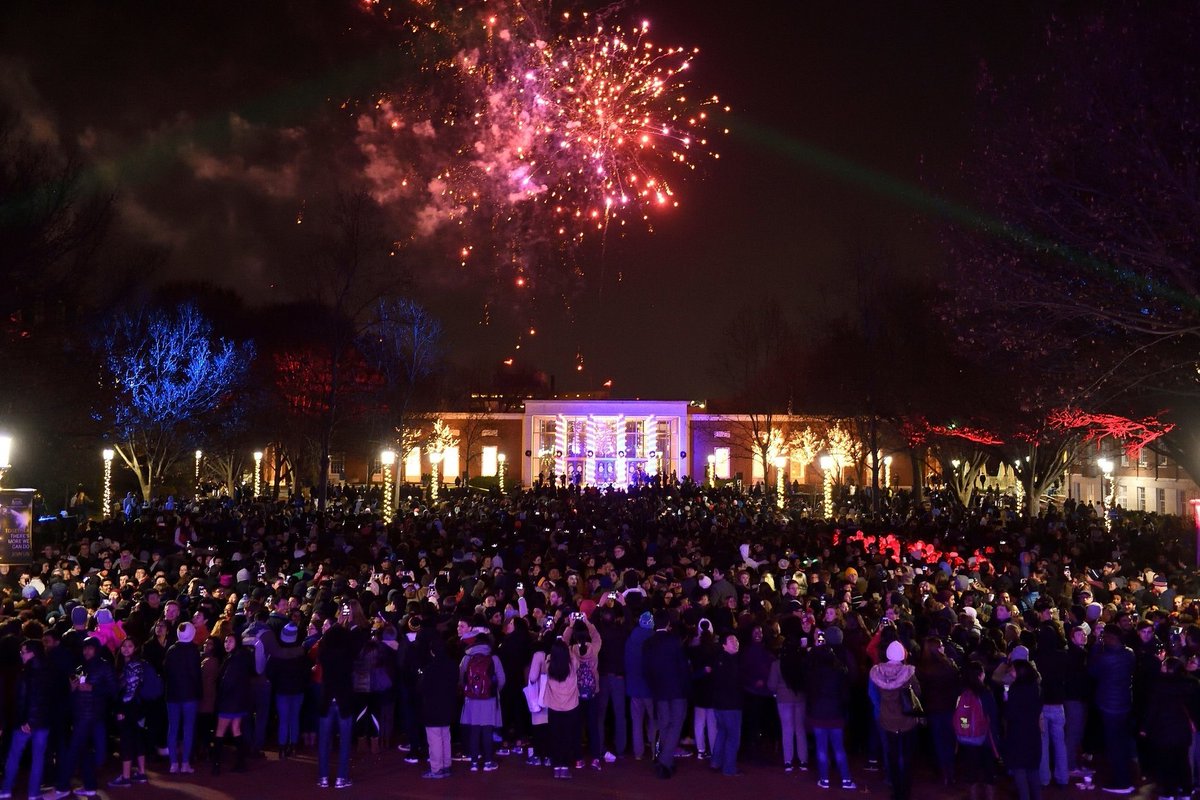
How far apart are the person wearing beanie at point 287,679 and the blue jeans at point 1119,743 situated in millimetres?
7588

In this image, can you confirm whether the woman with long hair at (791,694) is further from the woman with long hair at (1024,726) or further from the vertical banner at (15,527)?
the vertical banner at (15,527)

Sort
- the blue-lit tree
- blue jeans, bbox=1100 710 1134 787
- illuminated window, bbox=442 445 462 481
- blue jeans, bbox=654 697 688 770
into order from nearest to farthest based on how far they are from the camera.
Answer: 1. blue jeans, bbox=1100 710 1134 787
2. blue jeans, bbox=654 697 688 770
3. the blue-lit tree
4. illuminated window, bbox=442 445 462 481

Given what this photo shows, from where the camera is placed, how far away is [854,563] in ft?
53.1

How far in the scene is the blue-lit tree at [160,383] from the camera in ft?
112

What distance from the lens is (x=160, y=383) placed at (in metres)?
35.6

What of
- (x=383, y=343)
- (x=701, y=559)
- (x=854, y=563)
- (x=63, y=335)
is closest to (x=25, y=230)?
(x=63, y=335)

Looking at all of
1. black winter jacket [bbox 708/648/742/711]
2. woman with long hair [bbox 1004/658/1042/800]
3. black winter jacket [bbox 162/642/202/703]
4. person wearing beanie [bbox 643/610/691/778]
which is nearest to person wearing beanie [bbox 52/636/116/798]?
black winter jacket [bbox 162/642/202/703]

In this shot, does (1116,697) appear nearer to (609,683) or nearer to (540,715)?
(609,683)

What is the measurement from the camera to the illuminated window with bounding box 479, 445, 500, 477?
6731cm

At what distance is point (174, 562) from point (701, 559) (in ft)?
27.6

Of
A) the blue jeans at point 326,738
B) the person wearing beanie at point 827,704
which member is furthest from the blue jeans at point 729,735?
the blue jeans at point 326,738

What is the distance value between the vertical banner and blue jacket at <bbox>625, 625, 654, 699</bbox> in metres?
8.91

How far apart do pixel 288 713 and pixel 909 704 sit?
5.95m

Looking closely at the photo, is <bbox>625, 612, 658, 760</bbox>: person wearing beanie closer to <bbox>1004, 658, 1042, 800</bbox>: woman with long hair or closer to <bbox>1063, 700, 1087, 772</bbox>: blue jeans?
<bbox>1004, 658, 1042, 800</bbox>: woman with long hair
